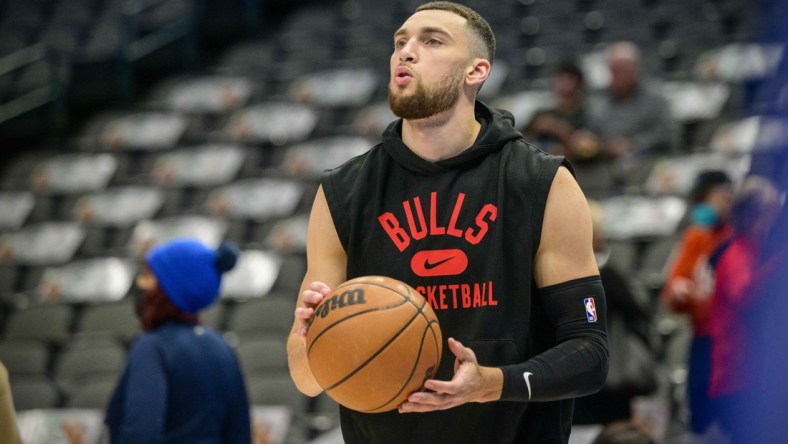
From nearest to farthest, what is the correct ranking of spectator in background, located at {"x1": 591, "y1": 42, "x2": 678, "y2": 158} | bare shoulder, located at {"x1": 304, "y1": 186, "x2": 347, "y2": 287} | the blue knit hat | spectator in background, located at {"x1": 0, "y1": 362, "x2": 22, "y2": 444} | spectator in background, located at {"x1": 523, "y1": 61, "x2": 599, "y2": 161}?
bare shoulder, located at {"x1": 304, "y1": 186, "x2": 347, "y2": 287} < spectator in background, located at {"x1": 0, "y1": 362, "x2": 22, "y2": 444} < the blue knit hat < spectator in background, located at {"x1": 523, "y1": 61, "x2": 599, "y2": 161} < spectator in background, located at {"x1": 591, "y1": 42, "x2": 678, "y2": 158}

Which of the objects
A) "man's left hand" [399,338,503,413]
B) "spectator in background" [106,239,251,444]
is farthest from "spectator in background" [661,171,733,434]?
"man's left hand" [399,338,503,413]

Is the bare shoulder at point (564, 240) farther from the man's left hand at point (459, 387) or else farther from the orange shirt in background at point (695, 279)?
the orange shirt in background at point (695, 279)

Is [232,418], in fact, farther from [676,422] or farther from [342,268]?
[676,422]

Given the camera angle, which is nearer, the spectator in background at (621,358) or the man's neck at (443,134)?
the man's neck at (443,134)

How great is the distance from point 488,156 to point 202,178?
746 cm

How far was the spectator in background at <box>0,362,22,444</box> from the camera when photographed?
351 centimetres

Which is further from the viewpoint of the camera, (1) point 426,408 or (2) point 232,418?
(2) point 232,418

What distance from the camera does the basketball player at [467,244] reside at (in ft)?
8.96

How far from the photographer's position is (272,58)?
41.5 ft

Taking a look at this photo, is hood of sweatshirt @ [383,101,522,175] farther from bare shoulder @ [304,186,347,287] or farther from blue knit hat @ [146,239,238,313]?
blue knit hat @ [146,239,238,313]

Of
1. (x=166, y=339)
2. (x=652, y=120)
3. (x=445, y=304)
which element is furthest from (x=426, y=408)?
(x=652, y=120)

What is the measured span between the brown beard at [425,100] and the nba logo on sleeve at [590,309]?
0.58 m

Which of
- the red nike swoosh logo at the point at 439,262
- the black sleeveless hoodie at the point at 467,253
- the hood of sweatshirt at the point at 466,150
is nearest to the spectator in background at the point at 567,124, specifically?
the hood of sweatshirt at the point at 466,150

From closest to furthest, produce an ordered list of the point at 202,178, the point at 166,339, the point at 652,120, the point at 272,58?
the point at 166,339, the point at 652,120, the point at 202,178, the point at 272,58
